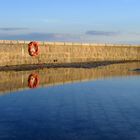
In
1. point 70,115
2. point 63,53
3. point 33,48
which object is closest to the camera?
point 70,115

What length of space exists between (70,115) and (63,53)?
2147 inches

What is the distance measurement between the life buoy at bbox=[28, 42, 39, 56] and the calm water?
34.5 metres

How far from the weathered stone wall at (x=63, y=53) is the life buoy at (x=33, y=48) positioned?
0.46 metres

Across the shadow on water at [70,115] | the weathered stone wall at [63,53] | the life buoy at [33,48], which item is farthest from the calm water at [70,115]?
the life buoy at [33,48]

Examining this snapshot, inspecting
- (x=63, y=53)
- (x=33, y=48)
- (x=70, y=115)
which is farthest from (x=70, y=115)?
(x=63, y=53)

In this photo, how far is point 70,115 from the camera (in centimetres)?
1709

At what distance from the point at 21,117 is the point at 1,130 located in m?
2.62

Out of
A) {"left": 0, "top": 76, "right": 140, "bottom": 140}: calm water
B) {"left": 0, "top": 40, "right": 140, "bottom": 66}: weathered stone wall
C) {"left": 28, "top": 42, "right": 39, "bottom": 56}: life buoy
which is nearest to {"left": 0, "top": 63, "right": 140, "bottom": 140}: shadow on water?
{"left": 0, "top": 76, "right": 140, "bottom": 140}: calm water

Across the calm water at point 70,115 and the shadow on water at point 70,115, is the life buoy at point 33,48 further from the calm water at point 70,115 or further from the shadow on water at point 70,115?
the calm water at point 70,115

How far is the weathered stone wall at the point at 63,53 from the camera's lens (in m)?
56.2

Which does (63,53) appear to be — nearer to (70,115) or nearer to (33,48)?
(33,48)

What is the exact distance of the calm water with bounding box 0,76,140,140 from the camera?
1355 centimetres

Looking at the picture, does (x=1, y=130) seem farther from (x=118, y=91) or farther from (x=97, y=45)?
(x=97, y=45)

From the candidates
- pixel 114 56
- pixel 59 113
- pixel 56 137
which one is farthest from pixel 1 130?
pixel 114 56
